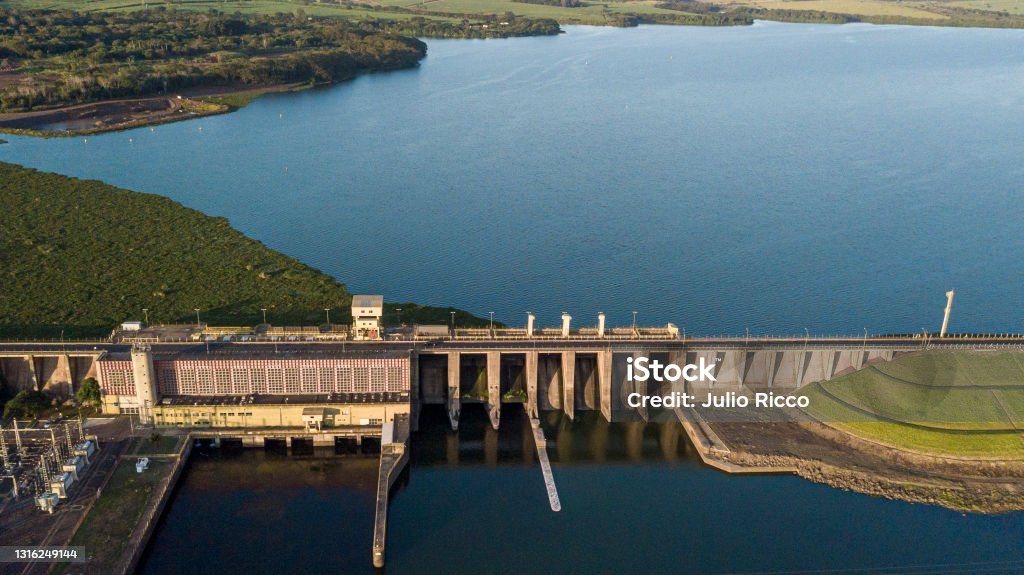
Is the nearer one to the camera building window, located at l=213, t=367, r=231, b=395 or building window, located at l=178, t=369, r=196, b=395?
building window, located at l=178, t=369, r=196, b=395

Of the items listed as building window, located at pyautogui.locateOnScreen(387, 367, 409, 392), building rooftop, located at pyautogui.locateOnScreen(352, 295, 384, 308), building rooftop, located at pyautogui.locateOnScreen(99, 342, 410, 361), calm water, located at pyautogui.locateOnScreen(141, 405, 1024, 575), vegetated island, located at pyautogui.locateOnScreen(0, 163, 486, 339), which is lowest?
calm water, located at pyautogui.locateOnScreen(141, 405, 1024, 575)

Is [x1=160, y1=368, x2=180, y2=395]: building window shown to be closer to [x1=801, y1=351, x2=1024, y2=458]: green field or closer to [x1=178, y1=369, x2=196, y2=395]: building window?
[x1=178, y1=369, x2=196, y2=395]: building window

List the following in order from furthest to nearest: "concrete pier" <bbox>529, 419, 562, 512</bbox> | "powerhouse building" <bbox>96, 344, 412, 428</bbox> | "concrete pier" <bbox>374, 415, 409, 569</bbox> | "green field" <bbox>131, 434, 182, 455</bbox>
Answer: "powerhouse building" <bbox>96, 344, 412, 428</bbox>
"green field" <bbox>131, 434, 182, 455</bbox>
"concrete pier" <bbox>529, 419, 562, 512</bbox>
"concrete pier" <bbox>374, 415, 409, 569</bbox>

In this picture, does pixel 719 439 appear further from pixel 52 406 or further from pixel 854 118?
pixel 854 118

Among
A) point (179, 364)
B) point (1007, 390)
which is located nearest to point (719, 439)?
point (1007, 390)

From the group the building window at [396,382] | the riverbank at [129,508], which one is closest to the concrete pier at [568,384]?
the building window at [396,382]

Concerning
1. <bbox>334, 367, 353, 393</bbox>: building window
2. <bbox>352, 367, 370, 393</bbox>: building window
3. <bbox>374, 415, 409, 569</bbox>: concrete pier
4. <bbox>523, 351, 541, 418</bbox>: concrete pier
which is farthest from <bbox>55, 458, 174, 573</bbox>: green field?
<bbox>523, 351, 541, 418</bbox>: concrete pier

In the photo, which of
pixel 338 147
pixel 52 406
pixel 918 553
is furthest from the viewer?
pixel 338 147
